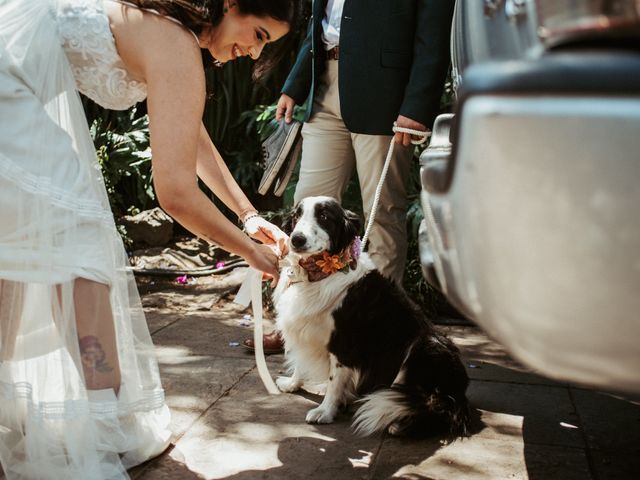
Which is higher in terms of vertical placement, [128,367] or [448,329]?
[128,367]

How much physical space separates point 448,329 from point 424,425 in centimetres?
183

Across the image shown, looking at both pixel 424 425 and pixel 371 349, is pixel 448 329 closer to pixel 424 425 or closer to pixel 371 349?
pixel 371 349

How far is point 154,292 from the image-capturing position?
525cm

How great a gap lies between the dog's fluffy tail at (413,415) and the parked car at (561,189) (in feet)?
5.16

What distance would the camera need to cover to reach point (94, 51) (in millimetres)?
2227

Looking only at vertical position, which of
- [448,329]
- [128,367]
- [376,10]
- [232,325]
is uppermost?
[376,10]

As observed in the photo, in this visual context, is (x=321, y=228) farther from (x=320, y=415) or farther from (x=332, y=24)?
(x=332, y=24)

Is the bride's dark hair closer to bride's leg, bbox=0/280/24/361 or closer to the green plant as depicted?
bride's leg, bbox=0/280/24/361

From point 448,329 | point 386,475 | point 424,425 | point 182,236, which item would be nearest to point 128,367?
point 386,475

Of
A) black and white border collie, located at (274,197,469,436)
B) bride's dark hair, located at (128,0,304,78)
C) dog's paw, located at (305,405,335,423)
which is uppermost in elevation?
bride's dark hair, located at (128,0,304,78)

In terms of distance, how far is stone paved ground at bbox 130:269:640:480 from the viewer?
2365 millimetres

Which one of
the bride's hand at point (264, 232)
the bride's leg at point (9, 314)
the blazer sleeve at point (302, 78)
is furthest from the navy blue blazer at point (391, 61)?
the bride's leg at point (9, 314)

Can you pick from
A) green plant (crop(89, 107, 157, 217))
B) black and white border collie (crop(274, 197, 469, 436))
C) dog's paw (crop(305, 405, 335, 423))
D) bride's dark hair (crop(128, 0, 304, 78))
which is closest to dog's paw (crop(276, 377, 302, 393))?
black and white border collie (crop(274, 197, 469, 436))

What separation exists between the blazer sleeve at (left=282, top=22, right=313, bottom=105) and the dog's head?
872mm
